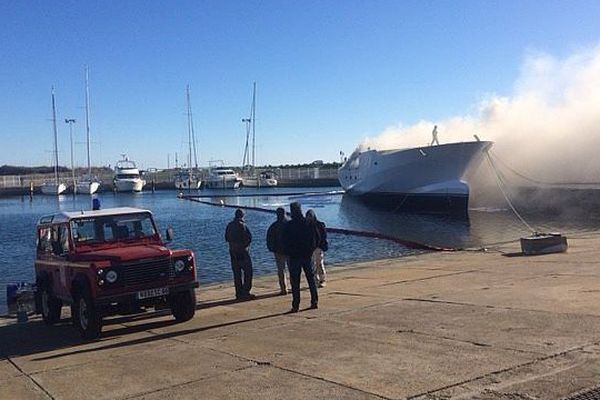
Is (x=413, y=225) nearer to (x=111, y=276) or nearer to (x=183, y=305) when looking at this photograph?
(x=183, y=305)

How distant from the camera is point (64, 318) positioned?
1391cm

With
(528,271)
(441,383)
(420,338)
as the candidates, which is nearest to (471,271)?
(528,271)

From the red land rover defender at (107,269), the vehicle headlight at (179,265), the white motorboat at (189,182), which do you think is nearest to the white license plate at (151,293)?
the red land rover defender at (107,269)

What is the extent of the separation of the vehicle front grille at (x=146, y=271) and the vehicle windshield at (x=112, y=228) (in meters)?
1.47

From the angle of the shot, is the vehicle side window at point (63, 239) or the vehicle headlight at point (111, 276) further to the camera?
the vehicle side window at point (63, 239)

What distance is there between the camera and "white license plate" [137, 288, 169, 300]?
36.0 feet

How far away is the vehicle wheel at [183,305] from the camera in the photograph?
1184 cm

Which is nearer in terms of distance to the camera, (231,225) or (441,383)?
(441,383)

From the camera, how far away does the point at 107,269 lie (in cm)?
1080

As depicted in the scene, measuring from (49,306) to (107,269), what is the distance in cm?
288

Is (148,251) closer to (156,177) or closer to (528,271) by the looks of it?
(528,271)

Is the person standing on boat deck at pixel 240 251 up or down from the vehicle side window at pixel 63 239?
down

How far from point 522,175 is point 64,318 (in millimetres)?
64361

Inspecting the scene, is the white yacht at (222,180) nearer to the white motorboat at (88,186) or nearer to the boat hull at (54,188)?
the white motorboat at (88,186)
